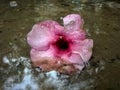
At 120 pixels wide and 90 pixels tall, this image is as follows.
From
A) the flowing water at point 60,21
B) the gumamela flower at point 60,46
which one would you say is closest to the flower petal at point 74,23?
the gumamela flower at point 60,46

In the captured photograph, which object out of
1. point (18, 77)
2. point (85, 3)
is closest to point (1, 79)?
point (18, 77)

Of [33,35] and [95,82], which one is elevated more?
[33,35]

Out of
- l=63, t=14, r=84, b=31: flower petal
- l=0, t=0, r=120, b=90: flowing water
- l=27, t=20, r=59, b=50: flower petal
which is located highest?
l=63, t=14, r=84, b=31: flower petal

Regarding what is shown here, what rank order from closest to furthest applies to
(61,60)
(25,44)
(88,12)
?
(61,60) → (25,44) → (88,12)

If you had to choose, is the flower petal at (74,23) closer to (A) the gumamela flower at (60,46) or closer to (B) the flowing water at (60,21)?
(A) the gumamela flower at (60,46)

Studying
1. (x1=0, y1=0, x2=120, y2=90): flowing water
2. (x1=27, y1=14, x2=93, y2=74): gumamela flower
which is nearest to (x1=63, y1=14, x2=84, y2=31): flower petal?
(x1=27, y1=14, x2=93, y2=74): gumamela flower

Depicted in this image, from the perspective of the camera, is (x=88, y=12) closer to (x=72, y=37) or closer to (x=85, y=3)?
(x=85, y=3)

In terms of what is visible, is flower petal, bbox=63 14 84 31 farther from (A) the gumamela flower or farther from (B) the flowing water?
(B) the flowing water
